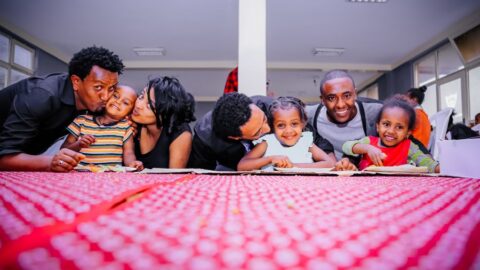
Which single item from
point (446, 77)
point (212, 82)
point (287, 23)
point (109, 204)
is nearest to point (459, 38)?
point (446, 77)

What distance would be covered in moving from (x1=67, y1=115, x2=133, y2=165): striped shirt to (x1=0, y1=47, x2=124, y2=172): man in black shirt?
6 centimetres

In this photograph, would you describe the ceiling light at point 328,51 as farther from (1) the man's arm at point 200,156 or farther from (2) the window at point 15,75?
(2) the window at point 15,75

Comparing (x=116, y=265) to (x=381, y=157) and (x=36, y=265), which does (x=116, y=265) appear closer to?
(x=36, y=265)

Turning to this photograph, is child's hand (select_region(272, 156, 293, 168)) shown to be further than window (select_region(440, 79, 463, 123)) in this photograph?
No

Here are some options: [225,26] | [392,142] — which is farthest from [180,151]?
[225,26]

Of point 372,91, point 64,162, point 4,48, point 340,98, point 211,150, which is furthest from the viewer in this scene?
point 372,91

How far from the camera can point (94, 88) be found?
128cm

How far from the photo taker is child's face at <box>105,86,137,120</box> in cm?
138

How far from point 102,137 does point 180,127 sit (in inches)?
15.0

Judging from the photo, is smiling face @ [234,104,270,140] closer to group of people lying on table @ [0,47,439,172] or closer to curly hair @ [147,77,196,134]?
group of people lying on table @ [0,47,439,172]

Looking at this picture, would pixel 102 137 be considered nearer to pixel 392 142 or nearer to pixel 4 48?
pixel 392 142

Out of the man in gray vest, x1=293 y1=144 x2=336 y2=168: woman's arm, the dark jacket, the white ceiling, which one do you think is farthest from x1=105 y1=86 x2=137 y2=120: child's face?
the white ceiling

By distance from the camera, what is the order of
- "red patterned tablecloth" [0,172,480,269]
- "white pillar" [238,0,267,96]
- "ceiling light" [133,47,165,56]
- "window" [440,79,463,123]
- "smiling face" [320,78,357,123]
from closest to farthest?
"red patterned tablecloth" [0,172,480,269]
"smiling face" [320,78,357,123]
"white pillar" [238,0,267,96]
"window" [440,79,463,123]
"ceiling light" [133,47,165,56]

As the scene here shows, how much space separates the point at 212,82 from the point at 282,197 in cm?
763
